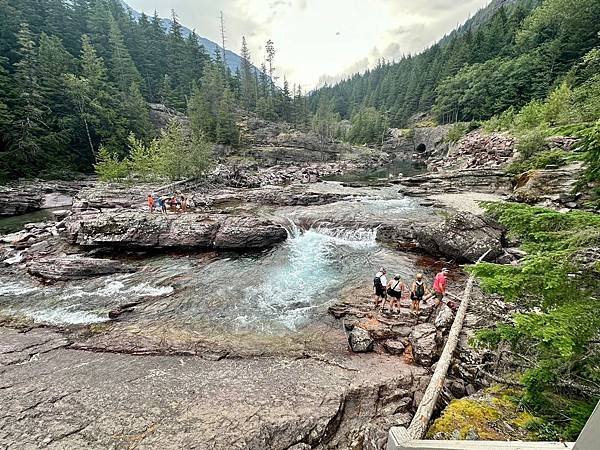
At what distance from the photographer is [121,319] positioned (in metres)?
12.1

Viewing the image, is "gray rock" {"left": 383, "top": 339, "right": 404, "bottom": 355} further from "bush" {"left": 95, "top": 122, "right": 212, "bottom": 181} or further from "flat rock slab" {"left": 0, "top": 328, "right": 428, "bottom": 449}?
"bush" {"left": 95, "top": 122, "right": 212, "bottom": 181}

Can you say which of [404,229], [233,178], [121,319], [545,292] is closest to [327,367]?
[545,292]

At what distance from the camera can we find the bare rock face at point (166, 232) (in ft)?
62.8

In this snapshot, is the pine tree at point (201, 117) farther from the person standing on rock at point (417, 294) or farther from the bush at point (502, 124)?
the person standing on rock at point (417, 294)

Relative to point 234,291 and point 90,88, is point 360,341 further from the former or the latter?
point 90,88

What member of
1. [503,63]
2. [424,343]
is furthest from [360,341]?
[503,63]

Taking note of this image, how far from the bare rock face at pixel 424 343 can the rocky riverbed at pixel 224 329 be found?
0.05 m

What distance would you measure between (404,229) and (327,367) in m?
14.1

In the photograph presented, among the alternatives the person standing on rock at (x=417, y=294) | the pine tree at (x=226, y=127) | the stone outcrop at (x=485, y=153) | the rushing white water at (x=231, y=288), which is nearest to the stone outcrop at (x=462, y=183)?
the stone outcrop at (x=485, y=153)

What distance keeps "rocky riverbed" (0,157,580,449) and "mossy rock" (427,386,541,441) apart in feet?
3.33

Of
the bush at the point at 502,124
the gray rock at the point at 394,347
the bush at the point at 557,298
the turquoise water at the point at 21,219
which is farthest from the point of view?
the bush at the point at 502,124

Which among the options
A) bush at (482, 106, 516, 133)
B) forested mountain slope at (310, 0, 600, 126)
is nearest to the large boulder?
bush at (482, 106, 516, 133)

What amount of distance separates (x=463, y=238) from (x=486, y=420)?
13099 mm

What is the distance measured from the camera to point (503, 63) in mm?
74312
